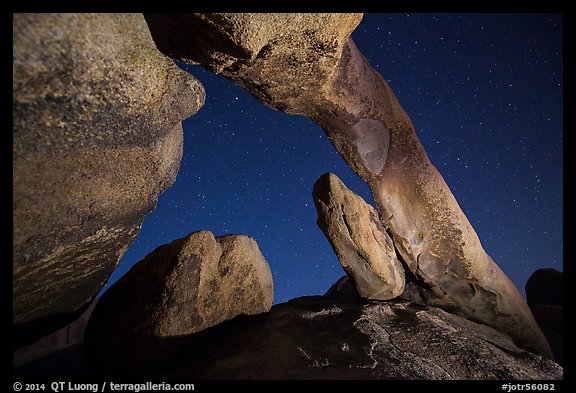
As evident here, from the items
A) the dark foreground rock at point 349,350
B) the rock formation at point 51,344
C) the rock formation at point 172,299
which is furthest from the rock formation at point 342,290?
the rock formation at point 51,344

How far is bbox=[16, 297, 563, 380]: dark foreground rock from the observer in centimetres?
226

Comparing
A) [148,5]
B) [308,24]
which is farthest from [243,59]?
[148,5]

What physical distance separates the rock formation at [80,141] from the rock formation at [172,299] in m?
0.38

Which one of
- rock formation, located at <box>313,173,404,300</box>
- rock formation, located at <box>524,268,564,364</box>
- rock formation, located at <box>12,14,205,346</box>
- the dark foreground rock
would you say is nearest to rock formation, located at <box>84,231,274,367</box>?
the dark foreground rock

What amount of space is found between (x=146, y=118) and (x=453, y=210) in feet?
10.6

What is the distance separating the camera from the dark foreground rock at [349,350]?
226 cm

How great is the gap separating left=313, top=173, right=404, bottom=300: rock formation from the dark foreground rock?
26 cm

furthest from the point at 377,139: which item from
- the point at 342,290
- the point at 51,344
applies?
the point at 51,344

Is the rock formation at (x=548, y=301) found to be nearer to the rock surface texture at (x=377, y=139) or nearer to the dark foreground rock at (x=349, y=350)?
the rock surface texture at (x=377, y=139)

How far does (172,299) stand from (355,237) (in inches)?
71.8

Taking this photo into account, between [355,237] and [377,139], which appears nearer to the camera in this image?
[355,237]

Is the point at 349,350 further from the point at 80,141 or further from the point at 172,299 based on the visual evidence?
the point at 80,141

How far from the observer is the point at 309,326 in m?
2.89

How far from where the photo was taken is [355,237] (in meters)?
3.31
